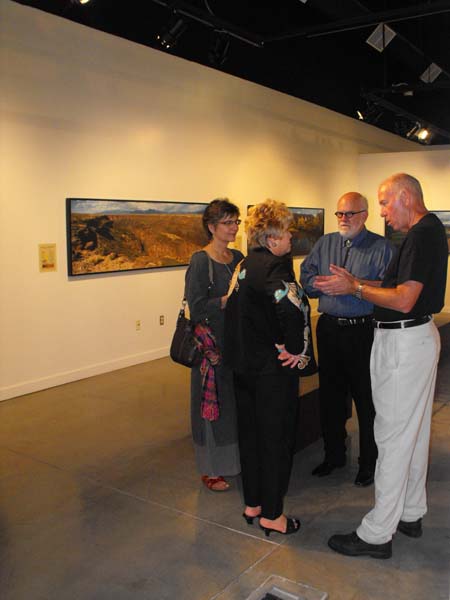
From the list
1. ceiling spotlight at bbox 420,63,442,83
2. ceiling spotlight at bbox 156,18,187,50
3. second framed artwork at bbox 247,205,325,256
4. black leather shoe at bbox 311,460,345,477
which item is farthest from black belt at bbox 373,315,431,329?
ceiling spotlight at bbox 420,63,442,83

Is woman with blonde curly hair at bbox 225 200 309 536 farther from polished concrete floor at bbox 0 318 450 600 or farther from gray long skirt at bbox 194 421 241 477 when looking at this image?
gray long skirt at bbox 194 421 241 477

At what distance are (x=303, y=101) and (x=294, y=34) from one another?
2631 mm

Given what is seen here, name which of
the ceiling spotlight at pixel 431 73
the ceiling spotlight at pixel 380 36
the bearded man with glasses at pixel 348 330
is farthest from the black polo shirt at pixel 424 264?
the ceiling spotlight at pixel 431 73

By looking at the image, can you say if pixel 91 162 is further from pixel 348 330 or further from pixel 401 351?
pixel 401 351

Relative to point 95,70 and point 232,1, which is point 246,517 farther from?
point 232,1

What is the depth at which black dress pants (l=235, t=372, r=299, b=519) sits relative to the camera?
278 centimetres

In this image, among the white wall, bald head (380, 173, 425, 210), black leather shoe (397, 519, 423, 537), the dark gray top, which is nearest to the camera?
bald head (380, 173, 425, 210)

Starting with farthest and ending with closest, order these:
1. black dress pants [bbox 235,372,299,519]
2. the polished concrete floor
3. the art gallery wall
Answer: the art gallery wall < black dress pants [bbox 235,372,299,519] < the polished concrete floor

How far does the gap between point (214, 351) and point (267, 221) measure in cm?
88

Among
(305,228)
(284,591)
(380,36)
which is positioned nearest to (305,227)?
(305,228)

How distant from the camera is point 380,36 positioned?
25.7 ft

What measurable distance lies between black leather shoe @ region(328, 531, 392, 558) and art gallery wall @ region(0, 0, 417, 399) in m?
3.58

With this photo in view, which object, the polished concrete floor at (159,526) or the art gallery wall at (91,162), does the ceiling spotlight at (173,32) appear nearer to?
the art gallery wall at (91,162)

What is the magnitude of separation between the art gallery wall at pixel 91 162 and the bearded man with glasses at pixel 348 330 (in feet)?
9.82
